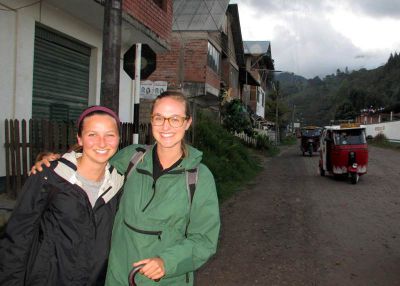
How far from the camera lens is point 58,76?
8.77 m

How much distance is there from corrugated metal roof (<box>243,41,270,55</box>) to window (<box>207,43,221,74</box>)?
16270mm

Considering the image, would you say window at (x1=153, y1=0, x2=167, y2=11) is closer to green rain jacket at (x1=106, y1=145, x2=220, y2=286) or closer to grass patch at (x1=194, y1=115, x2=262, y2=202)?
grass patch at (x1=194, y1=115, x2=262, y2=202)

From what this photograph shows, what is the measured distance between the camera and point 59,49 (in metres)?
8.66

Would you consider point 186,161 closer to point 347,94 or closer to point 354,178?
point 354,178

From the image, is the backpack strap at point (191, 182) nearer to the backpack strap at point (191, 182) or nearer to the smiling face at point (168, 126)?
→ the backpack strap at point (191, 182)

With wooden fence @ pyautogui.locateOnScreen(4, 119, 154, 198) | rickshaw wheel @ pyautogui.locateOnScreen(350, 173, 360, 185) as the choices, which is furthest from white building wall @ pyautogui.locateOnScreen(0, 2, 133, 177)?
rickshaw wheel @ pyautogui.locateOnScreen(350, 173, 360, 185)

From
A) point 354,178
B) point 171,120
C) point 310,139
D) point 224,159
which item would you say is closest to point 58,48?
point 171,120

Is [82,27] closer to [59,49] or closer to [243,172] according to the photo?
[59,49]

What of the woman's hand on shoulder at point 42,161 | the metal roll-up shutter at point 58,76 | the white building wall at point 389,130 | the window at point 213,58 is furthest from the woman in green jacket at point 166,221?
the white building wall at point 389,130

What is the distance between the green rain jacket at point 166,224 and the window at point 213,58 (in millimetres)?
19534

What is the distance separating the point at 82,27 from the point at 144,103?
616 centimetres

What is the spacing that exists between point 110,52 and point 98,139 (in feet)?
8.05

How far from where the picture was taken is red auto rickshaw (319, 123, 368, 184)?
48.7ft

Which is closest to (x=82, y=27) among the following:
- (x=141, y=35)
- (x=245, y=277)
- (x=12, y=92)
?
(x=141, y=35)
